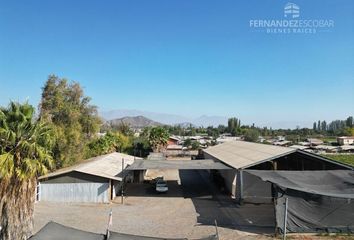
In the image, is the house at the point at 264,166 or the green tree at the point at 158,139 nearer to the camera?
the house at the point at 264,166

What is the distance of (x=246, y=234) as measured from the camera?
709 inches

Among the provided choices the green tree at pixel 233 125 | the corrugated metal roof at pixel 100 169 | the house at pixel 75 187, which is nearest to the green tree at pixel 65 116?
the corrugated metal roof at pixel 100 169

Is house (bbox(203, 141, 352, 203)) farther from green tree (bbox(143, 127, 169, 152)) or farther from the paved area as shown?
green tree (bbox(143, 127, 169, 152))

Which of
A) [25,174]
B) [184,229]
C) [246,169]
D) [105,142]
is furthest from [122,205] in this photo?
[105,142]

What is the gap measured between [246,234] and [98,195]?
13652 millimetres

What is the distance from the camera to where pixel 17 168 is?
13273 mm

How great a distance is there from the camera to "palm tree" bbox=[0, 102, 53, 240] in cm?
1327

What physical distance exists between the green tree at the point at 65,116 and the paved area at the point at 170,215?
10.3 meters

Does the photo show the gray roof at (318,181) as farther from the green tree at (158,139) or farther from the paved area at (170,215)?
the green tree at (158,139)

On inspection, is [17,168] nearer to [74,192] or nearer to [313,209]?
[74,192]

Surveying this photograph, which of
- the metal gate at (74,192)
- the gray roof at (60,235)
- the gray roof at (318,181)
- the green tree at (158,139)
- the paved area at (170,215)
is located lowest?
the paved area at (170,215)

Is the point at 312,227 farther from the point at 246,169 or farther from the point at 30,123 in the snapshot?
the point at 30,123

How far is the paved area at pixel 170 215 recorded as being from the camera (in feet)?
62.2

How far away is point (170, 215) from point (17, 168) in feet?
39.9
